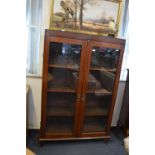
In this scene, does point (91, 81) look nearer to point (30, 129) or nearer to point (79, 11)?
point (79, 11)

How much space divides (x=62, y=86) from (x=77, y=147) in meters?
0.86

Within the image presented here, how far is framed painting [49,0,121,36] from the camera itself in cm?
216

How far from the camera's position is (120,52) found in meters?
2.15

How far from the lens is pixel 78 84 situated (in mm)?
2109

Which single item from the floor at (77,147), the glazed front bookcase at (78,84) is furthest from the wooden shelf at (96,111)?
the floor at (77,147)

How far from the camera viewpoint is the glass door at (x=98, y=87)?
213cm

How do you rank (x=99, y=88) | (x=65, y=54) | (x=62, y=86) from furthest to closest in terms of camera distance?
(x=99, y=88) < (x=62, y=86) < (x=65, y=54)

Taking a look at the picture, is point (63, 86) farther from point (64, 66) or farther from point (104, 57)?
point (104, 57)

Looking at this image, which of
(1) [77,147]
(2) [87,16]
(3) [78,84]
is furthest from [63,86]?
(2) [87,16]
